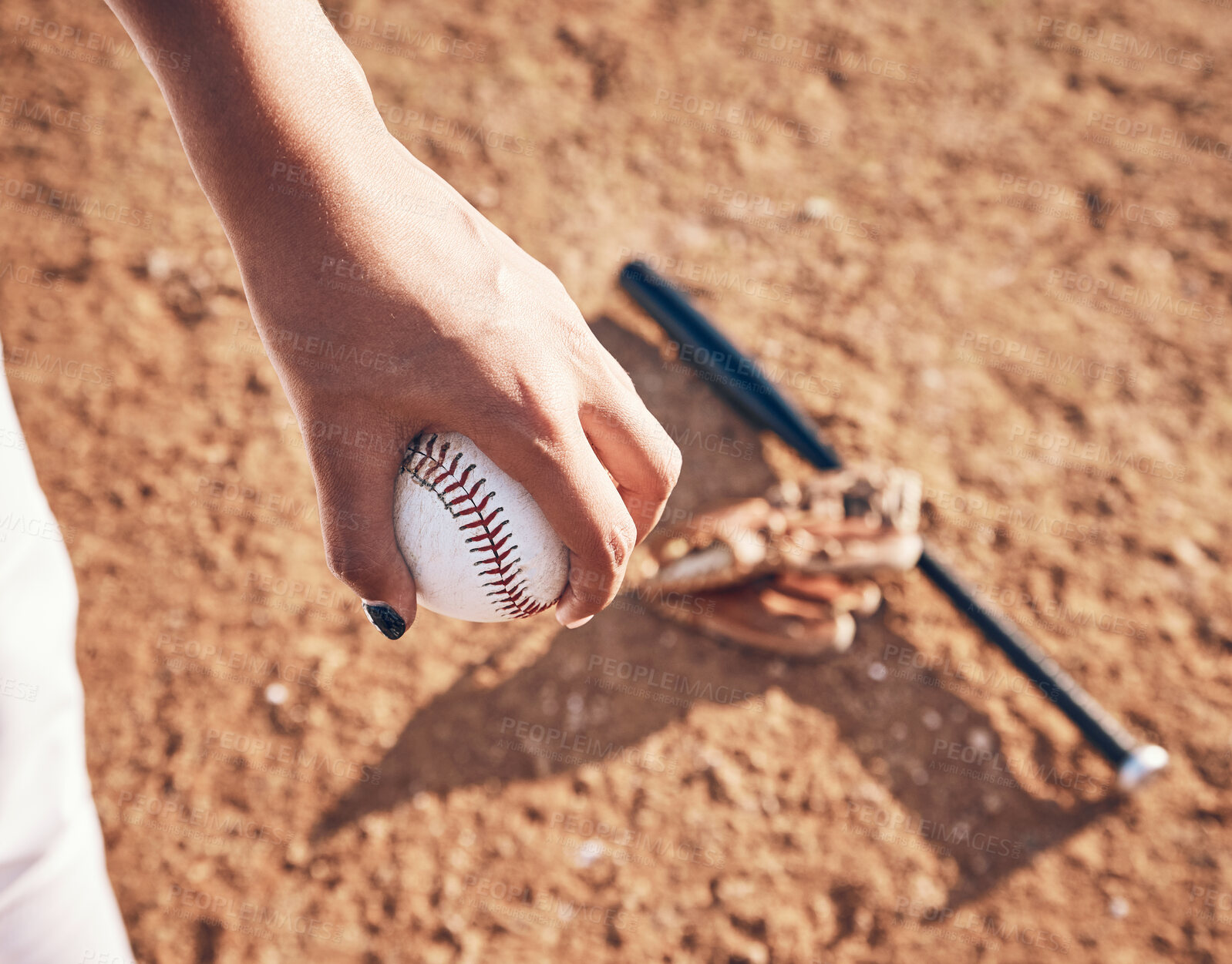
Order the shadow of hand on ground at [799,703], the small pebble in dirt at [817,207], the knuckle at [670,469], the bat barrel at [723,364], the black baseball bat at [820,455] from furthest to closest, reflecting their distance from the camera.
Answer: the small pebble in dirt at [817,207] < the bat barrel at [723,364] < the black baseball bat at [820,455] < the shadow of hand on ground at [799,703] < the knuckle at [670,469]

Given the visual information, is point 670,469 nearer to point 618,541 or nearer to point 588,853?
point 618,541

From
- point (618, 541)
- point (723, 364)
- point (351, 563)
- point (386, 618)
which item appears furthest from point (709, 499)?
point (351, 563)

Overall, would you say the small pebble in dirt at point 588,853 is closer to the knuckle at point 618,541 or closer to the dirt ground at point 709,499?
the dirt ground at point 709,499

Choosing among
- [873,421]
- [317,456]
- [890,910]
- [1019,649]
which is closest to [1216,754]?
[1019,649]

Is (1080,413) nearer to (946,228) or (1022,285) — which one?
(1022,285)

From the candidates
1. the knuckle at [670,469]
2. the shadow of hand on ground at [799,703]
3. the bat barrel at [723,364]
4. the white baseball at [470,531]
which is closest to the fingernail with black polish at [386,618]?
the white baseball at [470,531]

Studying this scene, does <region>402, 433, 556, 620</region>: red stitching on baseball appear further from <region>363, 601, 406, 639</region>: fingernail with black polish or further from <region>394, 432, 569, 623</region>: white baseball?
<region>363, 601, 406, 639</region>: fingernail with black polish

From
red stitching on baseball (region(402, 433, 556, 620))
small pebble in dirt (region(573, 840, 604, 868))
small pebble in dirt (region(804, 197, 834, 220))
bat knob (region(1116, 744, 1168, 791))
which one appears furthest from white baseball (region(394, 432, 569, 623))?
small pebble in dirt (region(804, 197, 834, 220))
